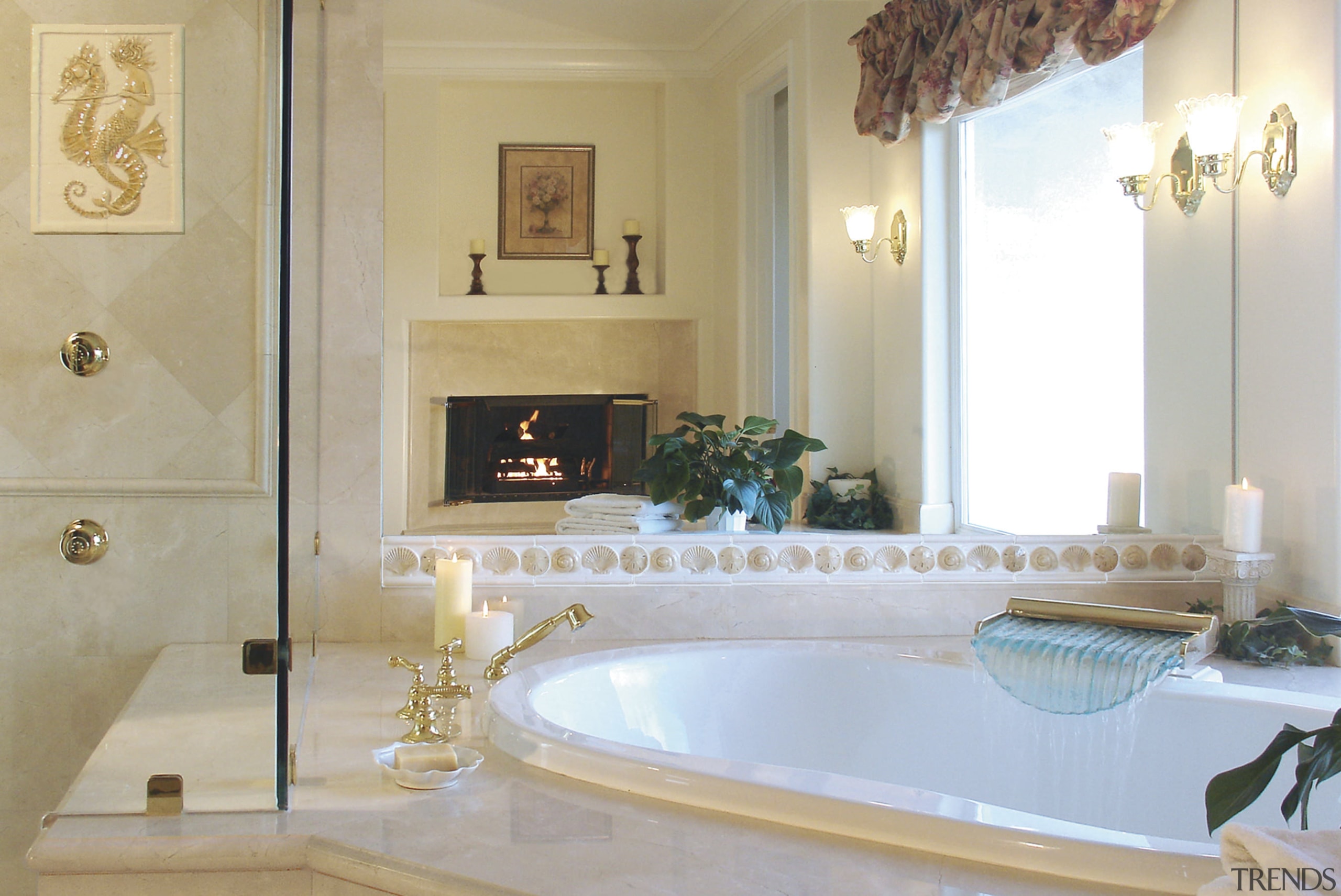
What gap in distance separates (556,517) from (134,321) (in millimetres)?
Result: 974

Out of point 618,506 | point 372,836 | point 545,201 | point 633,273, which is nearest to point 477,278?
point 545,201

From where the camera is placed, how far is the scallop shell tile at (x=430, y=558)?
220cm

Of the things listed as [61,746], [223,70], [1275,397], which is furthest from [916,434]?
[61,746]

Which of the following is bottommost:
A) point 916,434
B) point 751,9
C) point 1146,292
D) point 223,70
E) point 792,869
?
point 792,869

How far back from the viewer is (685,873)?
1.09 metres

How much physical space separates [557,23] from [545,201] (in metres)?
0.39

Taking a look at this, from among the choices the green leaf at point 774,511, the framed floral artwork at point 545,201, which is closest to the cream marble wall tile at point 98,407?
the framed floral artwork at point 545,201

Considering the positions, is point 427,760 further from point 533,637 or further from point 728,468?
point 728,468

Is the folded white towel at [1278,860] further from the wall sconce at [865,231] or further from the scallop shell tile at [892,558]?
the wall sconce at [865,231]

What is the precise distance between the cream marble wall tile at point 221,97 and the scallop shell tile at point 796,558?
131 centimetres

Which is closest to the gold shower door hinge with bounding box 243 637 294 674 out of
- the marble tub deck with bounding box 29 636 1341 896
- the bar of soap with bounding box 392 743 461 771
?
the marble tub deck with bounding box 29 636 1341 896

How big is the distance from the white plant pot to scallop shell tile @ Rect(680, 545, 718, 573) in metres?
0.06

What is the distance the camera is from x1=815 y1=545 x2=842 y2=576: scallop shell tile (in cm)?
223

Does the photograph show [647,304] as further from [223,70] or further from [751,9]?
[223,70]
